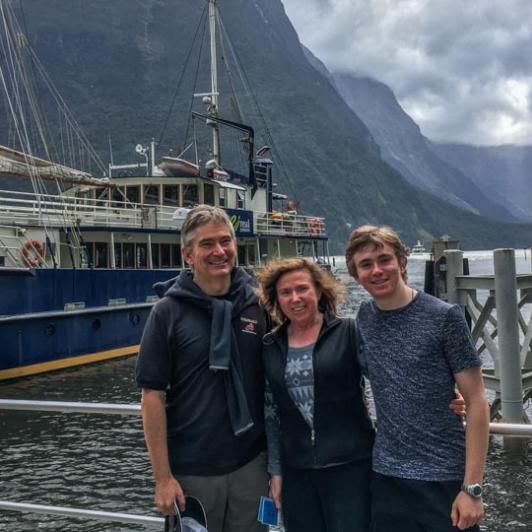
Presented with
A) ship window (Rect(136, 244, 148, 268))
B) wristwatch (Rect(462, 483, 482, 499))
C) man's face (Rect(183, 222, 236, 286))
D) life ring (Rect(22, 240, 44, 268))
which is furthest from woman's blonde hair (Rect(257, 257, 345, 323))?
ship window (Rect(136, 244, 148, 268))

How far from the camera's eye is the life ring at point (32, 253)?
1538cm

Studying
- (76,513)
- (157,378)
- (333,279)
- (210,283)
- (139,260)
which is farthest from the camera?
(139,260)

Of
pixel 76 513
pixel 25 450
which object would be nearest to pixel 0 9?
pixel 25 450

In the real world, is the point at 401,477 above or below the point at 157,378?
below

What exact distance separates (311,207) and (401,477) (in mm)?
172394

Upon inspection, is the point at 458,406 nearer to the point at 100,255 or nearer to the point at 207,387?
the point at 207,387

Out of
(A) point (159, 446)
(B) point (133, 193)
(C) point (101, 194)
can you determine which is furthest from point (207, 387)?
(C) point (101, 194)

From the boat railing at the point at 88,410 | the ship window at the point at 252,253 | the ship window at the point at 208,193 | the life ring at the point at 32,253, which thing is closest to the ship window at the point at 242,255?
the ship window at the point at 252,253

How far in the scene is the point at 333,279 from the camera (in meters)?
3.02

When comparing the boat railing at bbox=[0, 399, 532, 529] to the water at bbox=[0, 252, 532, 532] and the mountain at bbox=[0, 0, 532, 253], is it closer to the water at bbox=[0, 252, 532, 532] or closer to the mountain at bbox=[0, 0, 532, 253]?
the water at bbox=[0, 252, 532, 532]

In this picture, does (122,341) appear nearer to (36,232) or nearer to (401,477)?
(36,232)

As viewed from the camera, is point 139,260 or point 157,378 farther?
point 139,260

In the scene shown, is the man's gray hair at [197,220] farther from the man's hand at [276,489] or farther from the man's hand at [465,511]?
the man's hand at [465,511]

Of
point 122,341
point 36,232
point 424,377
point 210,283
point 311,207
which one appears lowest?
point 122,341
